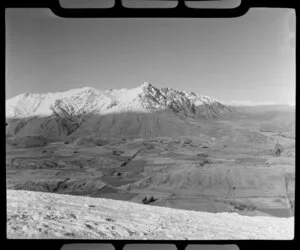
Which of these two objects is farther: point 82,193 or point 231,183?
point 231,183

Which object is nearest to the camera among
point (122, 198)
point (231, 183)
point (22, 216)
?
point (22, 216)

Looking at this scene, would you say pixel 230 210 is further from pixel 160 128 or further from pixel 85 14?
pixel 85 14

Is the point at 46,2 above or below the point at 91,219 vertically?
above

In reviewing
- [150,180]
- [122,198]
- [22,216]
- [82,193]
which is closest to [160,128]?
[150,180]

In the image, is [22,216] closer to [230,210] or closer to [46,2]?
[46,2]

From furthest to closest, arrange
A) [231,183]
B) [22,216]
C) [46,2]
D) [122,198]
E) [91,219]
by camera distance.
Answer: [231,183], [122,198], [91,219], [22,216], [46,2]
